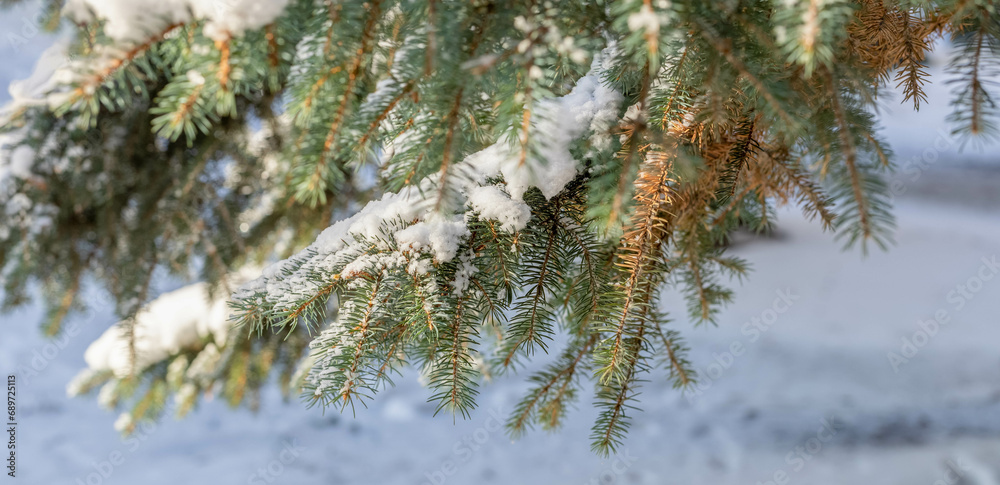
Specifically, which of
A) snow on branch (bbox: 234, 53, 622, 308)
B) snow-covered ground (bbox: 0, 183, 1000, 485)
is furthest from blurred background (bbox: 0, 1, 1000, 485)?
snow on branch (bbox: 234, 53, 622, 308)

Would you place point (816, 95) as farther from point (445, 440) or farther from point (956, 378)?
point (956, 378)

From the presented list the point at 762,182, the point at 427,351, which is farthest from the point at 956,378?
the point at 427,351

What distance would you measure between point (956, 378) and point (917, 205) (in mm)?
1201

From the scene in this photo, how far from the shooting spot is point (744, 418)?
1.91 meters

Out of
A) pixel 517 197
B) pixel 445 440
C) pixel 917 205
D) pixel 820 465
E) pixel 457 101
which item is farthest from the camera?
pixel 917 205

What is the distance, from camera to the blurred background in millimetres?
1712

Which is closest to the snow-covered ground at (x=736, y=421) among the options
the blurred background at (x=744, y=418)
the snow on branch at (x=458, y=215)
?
the blurred background at (x=744, y=418)

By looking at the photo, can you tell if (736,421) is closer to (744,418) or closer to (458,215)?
(744,418)

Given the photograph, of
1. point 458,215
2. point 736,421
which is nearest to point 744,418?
point 736,421

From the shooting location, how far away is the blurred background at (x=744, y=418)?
1.71m

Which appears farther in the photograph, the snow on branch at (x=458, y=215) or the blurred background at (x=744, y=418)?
the blurred background at (x=744, y=418)

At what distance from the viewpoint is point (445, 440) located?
1.94 metres

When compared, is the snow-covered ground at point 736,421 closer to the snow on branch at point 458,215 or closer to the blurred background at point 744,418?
the blurred background at point 744,418

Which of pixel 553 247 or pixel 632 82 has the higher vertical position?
pixel 632 82
